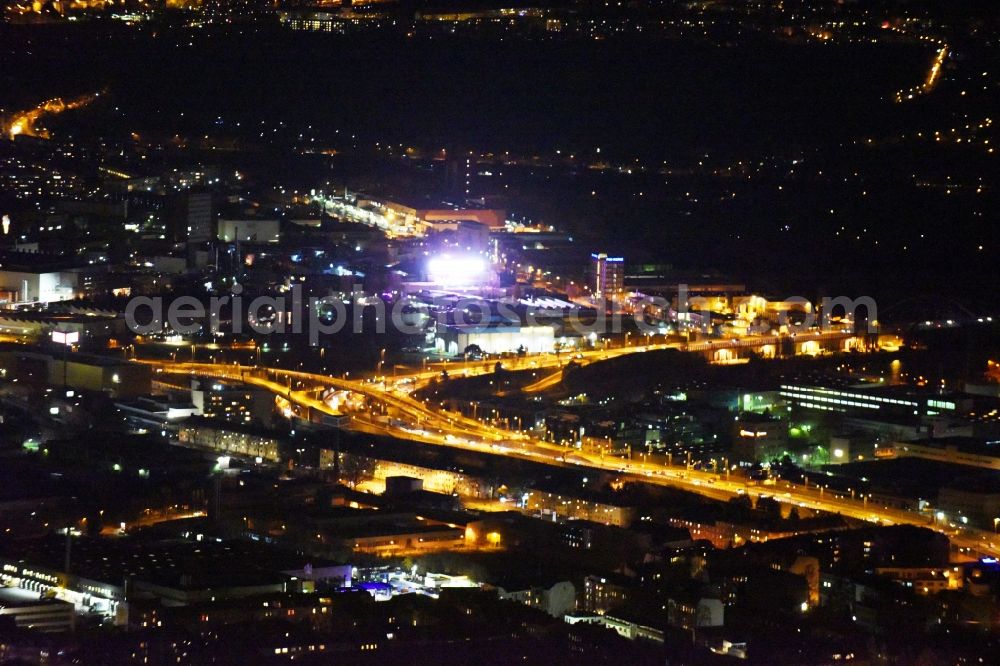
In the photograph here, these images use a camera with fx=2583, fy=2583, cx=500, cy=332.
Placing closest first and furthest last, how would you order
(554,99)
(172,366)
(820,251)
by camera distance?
(172,366) → (820,251) → (554,99)

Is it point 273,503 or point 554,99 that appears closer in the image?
point 273,503

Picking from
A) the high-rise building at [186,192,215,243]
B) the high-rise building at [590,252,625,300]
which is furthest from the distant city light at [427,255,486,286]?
the high-rise building at [186,192,215,243]

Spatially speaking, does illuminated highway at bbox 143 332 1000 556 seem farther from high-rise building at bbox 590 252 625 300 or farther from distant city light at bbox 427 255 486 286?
distant city light at bbox 427 255 486 286

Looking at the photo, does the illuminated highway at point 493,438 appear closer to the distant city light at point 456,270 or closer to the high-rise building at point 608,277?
the high-rise building at point 608,277

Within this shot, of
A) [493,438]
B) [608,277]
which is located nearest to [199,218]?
[608,277]

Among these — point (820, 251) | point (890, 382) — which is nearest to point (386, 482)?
point (890, 382)

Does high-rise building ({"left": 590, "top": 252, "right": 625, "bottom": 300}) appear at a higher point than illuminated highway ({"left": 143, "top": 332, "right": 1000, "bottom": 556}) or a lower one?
higher

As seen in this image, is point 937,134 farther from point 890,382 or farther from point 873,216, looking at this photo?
point 890,382

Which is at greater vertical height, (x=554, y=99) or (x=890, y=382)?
(x=554, y=99)
